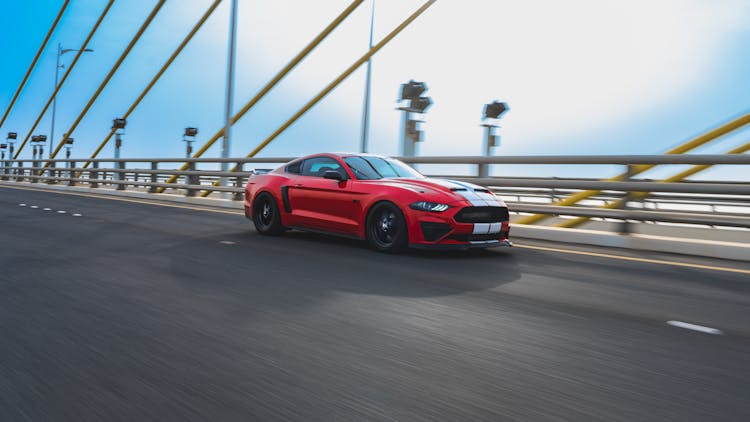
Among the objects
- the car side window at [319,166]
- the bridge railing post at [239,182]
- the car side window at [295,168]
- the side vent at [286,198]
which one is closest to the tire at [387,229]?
the car side window at [319,166]

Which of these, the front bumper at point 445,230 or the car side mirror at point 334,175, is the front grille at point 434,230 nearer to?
the front bumper at point 445,230

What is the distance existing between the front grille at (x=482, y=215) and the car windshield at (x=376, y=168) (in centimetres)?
141

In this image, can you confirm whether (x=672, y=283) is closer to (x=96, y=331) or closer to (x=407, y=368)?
(x=407, y=368)

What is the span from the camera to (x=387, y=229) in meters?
8.53

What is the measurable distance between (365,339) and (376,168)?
546 cm

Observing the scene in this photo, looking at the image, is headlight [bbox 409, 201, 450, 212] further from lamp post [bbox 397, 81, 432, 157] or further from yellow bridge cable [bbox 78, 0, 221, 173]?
yellow bridge cable [bbox 78, 0, 221, 173]

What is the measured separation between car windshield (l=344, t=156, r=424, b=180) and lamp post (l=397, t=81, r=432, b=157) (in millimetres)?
9284

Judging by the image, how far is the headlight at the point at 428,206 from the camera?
26.5 ft

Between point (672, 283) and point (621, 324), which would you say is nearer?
point (621, 324)

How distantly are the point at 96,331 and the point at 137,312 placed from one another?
58 cm

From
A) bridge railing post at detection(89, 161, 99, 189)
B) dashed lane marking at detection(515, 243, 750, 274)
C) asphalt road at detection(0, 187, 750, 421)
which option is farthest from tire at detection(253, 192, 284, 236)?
bridge railing post at detection(89, 161, 99, 189)

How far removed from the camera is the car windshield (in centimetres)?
924

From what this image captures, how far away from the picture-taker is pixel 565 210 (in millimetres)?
10555

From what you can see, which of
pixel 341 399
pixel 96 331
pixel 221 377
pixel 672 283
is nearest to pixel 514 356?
pixel 341 399
